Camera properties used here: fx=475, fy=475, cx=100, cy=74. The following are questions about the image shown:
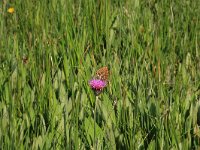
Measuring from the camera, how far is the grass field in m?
1.49

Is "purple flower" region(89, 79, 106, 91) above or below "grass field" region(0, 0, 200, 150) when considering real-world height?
above

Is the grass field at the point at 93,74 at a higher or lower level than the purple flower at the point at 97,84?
lower

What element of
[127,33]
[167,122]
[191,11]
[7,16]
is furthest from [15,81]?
[191,11]

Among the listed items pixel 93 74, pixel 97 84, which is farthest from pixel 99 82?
pixel 93 74

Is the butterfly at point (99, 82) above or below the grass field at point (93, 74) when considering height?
above

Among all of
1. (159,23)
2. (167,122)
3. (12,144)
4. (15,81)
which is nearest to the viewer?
(12,144)

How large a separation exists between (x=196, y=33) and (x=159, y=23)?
21 cm

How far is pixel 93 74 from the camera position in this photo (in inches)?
75.8

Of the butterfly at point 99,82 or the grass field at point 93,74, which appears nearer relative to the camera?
the butterfly at point 99,82

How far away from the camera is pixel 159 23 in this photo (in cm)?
238

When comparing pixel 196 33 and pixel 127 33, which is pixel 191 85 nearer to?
pixel 196 33

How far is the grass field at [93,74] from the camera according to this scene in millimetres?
1493

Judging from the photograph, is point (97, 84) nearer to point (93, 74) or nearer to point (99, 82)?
point (99, 82)

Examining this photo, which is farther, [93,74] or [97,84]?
[93,74]
